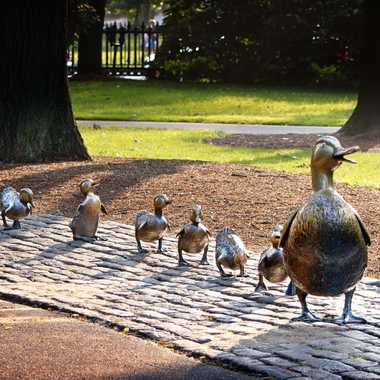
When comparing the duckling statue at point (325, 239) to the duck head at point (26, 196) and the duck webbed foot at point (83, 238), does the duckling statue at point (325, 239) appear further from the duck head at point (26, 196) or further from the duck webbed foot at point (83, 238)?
the duck head at point (26, 196)

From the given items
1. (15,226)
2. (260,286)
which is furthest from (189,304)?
(15,226)

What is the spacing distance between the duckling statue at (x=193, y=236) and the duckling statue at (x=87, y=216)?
4.10 feet

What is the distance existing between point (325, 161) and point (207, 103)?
70.9 ft

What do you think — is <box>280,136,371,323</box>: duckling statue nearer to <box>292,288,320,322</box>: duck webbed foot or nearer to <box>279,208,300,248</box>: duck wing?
<box>279,208,300,248</box>: duck wing

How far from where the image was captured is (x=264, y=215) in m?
12.1

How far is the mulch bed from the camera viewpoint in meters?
11.9

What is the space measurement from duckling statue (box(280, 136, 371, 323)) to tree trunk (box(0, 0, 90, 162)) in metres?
8.66

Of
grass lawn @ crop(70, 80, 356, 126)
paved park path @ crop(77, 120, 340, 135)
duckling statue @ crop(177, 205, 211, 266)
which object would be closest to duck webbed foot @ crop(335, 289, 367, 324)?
duckling statue @ crop(177, 205, 211, 266)

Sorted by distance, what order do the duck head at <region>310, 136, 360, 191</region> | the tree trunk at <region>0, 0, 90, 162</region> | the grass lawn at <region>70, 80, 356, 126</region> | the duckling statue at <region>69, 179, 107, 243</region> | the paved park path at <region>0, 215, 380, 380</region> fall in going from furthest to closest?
the grass lawn at <region>70, 80, 356, 126</region>
the tree trunk at <region>0, 0, 90, 162</region>
the duckling statue at <region>69, 179, 107, 243</region>
the duck head at <region>310, 136, 360, 191</region>
the paved park path at <region>0, 215, 380, 380</region>

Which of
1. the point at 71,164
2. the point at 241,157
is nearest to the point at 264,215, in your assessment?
the point at 71,164

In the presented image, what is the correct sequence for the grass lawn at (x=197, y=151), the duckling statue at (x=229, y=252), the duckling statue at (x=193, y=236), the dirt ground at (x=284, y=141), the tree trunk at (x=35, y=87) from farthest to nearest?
1. the dirt ground at (x=284, y=141)
2. the grass lawn at (x=197, y=151)
3. the tree trunk at (x=35, y=87)
4. the duckling statue at (x=193, y=236)
5. the duckling statue at (x=229, y=252)

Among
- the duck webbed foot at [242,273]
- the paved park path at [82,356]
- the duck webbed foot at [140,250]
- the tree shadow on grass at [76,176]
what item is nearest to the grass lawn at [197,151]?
the tree shadow on grass at [76,176]

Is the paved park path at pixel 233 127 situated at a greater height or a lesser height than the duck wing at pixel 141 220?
lesser

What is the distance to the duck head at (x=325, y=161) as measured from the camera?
7.34 metres
